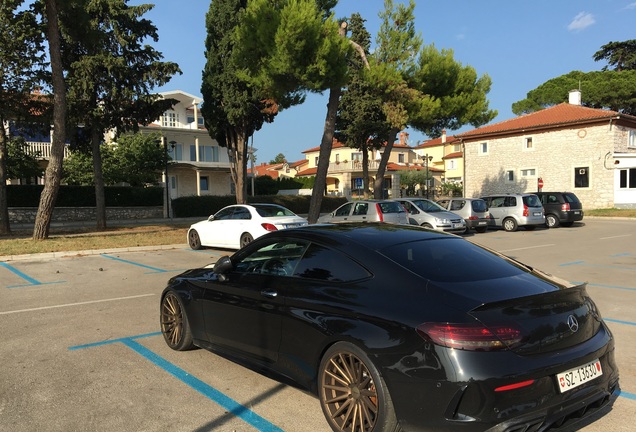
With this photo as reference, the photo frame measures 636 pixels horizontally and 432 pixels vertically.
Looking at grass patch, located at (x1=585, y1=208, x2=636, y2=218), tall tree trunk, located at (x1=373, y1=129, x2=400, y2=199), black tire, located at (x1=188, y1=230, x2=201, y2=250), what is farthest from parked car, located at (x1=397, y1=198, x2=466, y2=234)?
grass patch, located at (x1=585, y1=208, x2=636, y2=218)

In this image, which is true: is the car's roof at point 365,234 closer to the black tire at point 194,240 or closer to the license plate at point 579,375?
the license plate at point 579,375

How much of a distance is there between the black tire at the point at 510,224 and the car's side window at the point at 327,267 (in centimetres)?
2006

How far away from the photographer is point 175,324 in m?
5.12

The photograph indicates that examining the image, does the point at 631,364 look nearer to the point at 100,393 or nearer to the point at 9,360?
the point at 100,393

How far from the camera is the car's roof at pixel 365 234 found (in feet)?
12.1

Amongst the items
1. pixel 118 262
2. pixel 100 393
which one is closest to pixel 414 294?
pixel 100 393

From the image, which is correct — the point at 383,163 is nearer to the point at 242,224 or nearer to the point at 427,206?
the point at 427,206

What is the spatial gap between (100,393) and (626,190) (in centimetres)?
3778

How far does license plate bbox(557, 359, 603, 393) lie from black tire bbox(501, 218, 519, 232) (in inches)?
788

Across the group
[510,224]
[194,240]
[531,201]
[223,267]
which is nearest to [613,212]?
[531,201]

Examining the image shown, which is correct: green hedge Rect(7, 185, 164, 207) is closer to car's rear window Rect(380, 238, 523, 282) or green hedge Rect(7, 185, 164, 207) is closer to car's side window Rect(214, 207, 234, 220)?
car's side window Rect(214, 207, 234, 220)

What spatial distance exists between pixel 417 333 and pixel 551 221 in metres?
23.3

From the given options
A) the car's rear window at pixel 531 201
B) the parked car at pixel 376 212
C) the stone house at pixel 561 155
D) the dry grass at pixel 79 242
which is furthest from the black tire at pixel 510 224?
the stone house at pixel 561 155

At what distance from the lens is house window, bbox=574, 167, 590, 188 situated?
3462 centimetres
